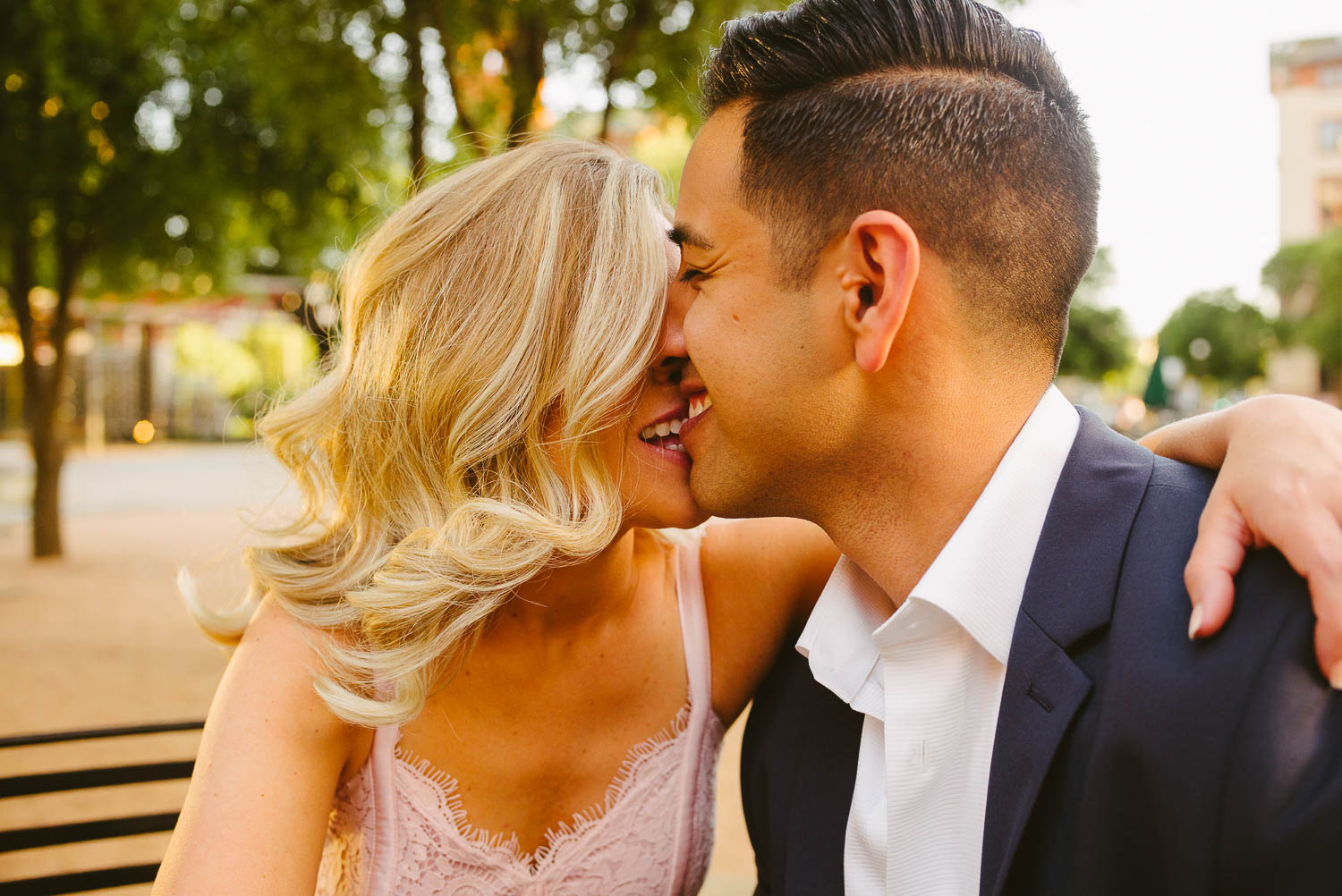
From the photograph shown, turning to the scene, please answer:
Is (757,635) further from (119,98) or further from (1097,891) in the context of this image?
(119,98)

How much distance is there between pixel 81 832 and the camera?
2514 mm

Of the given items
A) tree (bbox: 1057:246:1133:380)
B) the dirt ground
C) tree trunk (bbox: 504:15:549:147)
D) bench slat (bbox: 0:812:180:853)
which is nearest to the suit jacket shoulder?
the dirt ground

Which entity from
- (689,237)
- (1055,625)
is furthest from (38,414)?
(1055,625)

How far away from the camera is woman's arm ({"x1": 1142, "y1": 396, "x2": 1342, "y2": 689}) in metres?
1.26

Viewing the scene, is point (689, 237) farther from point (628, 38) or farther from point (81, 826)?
point (628, 38)

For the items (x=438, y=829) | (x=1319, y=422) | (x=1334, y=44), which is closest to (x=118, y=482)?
(x=438, y=829)

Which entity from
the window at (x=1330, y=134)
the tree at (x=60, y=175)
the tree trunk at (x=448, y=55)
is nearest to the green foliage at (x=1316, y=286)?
the window at (x=1330, y=134)

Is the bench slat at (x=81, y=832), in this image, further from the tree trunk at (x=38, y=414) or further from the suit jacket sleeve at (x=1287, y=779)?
the tree trunk at (x=38, y=414)

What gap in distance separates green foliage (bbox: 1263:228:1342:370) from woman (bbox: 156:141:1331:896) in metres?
48.6

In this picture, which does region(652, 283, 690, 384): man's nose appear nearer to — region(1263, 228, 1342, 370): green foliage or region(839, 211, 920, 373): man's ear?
region(839, 211, 920, 373): man's ear

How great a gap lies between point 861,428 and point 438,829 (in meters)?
1.29

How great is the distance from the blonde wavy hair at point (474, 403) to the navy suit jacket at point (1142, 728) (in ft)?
2.82

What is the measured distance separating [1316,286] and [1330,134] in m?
19.9

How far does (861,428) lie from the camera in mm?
1854
